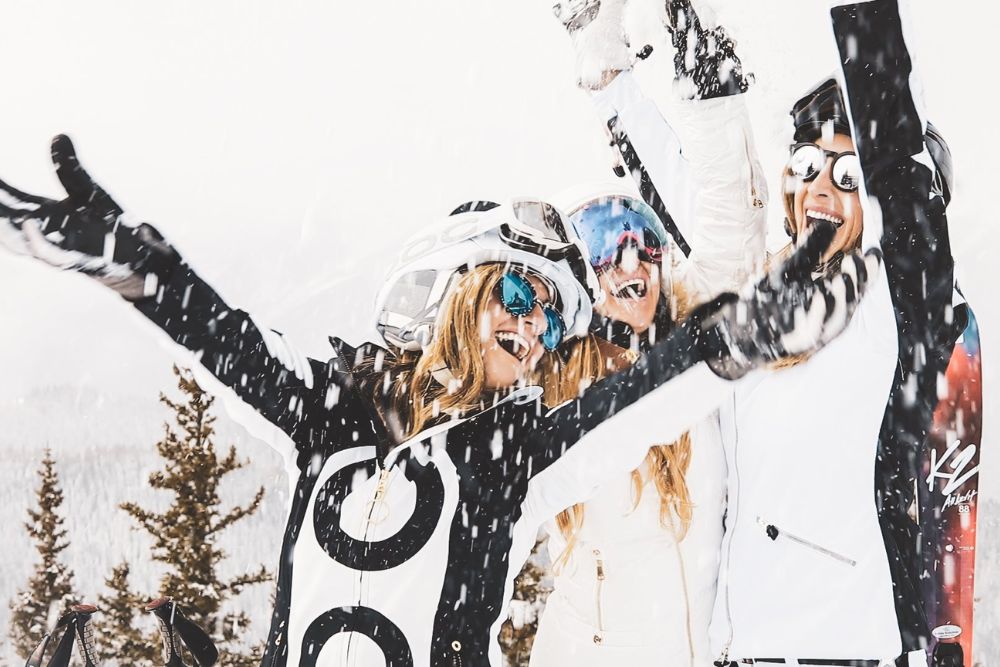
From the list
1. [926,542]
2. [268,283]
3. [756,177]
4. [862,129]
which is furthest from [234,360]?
[268,283]

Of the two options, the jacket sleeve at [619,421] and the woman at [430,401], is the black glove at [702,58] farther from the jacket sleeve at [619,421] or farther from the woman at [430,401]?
the jacket sleeve at [619,421]

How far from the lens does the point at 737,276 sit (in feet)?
9.64

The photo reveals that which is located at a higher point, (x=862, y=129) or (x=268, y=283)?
(x=268, y=283)

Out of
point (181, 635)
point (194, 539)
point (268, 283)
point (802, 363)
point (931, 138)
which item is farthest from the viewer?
point (268, 283)

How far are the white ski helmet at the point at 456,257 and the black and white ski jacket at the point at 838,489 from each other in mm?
581

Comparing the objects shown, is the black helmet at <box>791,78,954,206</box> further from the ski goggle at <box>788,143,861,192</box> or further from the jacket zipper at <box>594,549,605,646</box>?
the jacket zipper at <box>594,549,605,646</box>

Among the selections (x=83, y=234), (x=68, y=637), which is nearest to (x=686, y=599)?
(x=83, y=234)

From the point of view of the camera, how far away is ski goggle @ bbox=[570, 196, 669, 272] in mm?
2785

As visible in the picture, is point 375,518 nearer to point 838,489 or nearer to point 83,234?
point 83,234

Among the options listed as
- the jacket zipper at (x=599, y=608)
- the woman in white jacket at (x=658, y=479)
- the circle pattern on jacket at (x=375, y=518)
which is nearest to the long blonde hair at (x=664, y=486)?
the woman in white jacket at (x=658, y=479)

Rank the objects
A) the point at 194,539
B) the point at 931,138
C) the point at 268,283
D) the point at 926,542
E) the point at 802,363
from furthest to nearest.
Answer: the point at 268,283 < the point at 194,539 < the point at 926,542 < the point at 802,363 < the point at 931,138

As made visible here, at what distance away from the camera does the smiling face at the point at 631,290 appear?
2.77 meters

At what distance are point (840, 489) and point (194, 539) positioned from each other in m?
9.43

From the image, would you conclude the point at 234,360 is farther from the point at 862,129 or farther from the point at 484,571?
the point at 862,129
